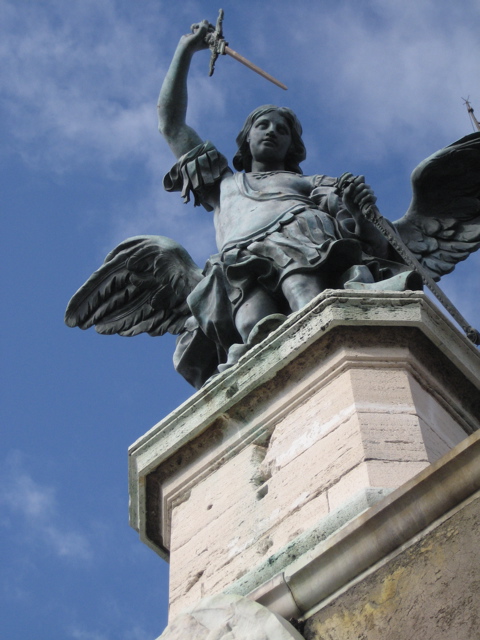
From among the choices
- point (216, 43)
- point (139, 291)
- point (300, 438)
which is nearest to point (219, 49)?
point (216, 43)

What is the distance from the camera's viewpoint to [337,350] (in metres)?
5.42

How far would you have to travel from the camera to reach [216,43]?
26.7 feet

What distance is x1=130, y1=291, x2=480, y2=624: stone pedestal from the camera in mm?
4711

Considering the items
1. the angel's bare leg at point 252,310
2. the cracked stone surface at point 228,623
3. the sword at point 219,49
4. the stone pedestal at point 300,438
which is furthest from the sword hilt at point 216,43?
the cracked stone surface at point 228,623

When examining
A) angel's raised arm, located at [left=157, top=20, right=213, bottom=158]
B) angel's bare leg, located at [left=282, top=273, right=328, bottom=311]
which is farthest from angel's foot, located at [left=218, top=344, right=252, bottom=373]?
angel's raised arm, located at [left=157, top=20, right=213, bottom=158]

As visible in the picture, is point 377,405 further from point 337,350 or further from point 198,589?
point 198,589

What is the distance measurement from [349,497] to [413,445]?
432mm

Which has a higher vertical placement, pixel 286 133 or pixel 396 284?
pixel 286 133

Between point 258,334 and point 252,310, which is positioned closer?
point 258,334

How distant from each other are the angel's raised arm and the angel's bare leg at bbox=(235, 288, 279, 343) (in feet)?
6.09

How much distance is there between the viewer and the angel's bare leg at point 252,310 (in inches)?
248

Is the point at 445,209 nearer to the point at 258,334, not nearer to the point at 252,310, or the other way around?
the point at 252,310

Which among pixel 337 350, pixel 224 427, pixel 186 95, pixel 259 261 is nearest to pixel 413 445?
pixel 337 350

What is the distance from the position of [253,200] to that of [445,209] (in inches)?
45.3
